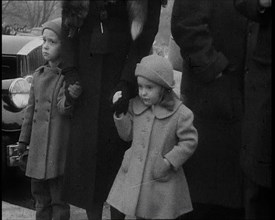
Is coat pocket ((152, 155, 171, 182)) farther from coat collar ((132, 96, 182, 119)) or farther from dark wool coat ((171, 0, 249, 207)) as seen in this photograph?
dark wool coat ((171, 0, 249, 207))

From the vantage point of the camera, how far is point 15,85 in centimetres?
462

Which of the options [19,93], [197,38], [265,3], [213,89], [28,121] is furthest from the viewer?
[19,93]

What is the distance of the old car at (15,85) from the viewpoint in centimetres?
462

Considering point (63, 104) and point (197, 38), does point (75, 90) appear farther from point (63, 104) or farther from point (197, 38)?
point (197, 38)

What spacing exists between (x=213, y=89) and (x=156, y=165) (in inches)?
22.3

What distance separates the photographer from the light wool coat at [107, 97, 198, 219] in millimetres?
2984

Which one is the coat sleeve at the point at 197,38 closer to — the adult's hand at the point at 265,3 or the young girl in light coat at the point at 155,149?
the young girl in light coat at the point at 155,149

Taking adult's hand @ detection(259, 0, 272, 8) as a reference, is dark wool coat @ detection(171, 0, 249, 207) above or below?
below

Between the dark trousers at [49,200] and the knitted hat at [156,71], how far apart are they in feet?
3.61

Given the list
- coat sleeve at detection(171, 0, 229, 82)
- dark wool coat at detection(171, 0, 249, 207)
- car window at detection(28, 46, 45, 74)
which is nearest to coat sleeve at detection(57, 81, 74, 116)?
dark wool coat at detection(171, 0, 249, 207)

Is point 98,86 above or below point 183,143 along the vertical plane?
above

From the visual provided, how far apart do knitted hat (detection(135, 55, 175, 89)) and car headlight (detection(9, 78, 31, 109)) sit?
1.76 meters

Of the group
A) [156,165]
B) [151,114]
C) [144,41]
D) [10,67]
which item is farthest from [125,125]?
[10,67]

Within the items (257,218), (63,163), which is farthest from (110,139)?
(257,218)
